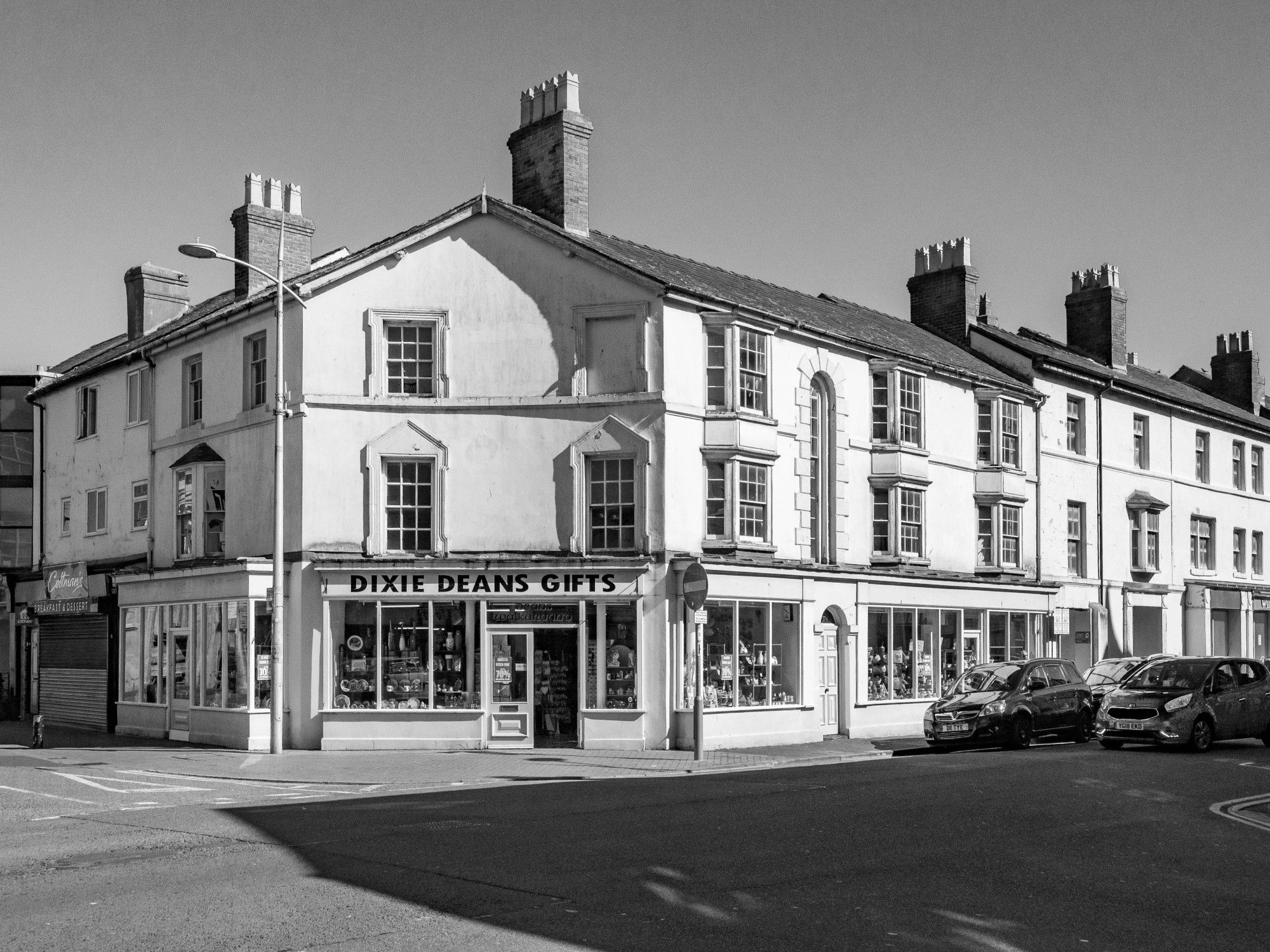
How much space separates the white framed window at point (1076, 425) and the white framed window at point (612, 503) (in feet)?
56.8

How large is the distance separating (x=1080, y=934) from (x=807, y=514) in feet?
65.3

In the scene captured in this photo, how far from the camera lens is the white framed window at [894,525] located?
3112 centimetres

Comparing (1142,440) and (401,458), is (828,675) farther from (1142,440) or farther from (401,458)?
(1142,440)

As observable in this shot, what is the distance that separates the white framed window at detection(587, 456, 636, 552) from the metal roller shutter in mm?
A: 13291

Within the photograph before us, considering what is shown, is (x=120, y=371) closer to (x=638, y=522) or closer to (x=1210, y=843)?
(x=638, y=522)

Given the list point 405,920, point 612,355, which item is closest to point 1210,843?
point 405,920

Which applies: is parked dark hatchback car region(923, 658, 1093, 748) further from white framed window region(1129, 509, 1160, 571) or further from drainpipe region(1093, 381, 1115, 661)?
white framed window region(1129, 509, 1160, 571)

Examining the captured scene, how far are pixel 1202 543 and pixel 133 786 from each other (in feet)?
117

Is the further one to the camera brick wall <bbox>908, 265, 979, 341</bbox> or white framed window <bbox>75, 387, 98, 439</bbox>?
brick wall <bbox>908, 265, 979, 341</bbox>

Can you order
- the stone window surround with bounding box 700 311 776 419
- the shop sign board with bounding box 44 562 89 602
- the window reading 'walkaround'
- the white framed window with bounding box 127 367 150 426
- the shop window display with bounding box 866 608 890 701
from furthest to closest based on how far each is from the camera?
the shop sign board with bounding box 44 562 89 602, the white framed window with bounding box 127 367 150 426, the shop window display with bounding box 866 608 890 701, the stone window surround with bounding box 700 311 776 419, the window reading 'walkaround'

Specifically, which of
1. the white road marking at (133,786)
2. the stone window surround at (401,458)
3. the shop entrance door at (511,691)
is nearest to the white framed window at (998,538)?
the shop entrance door at (511,691)

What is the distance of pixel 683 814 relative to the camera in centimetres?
1455

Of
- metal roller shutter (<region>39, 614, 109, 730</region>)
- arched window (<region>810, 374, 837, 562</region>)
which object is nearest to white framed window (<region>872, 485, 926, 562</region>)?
arched window (<region>810, 374, 837, 562</region>)

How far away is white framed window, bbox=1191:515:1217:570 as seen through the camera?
43.6 metres
